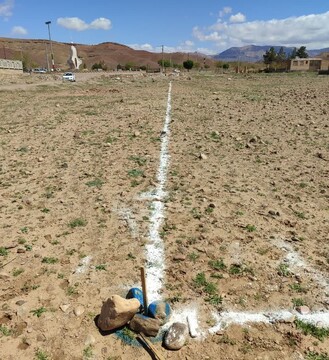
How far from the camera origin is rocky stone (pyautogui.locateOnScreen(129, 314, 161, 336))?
2990 mm

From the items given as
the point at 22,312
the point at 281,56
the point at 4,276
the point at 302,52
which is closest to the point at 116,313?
the point at 22,312

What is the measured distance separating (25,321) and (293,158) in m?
6.03

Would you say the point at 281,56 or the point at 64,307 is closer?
the point at 64,307

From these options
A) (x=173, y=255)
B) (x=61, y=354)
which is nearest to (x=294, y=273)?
(x=173, y=255)

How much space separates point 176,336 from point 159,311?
0.27m

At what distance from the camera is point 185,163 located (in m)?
7.24

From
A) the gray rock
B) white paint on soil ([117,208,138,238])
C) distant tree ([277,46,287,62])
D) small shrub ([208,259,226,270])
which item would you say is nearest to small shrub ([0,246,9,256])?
the gray rock

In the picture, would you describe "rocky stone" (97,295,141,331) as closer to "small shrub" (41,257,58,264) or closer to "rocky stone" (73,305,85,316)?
"rocky stone" (73,305,85,316)

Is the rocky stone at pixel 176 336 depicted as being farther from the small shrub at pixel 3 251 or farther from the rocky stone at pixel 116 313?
the small shrub at pixel 3 251

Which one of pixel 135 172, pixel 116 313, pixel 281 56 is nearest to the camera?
pixel 116 313

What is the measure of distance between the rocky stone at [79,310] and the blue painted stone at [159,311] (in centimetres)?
62

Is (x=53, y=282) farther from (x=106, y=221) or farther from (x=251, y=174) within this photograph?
(x=251, y=174)

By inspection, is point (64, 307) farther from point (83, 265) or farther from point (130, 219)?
point (130, 219)

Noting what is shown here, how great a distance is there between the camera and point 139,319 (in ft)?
9.96
